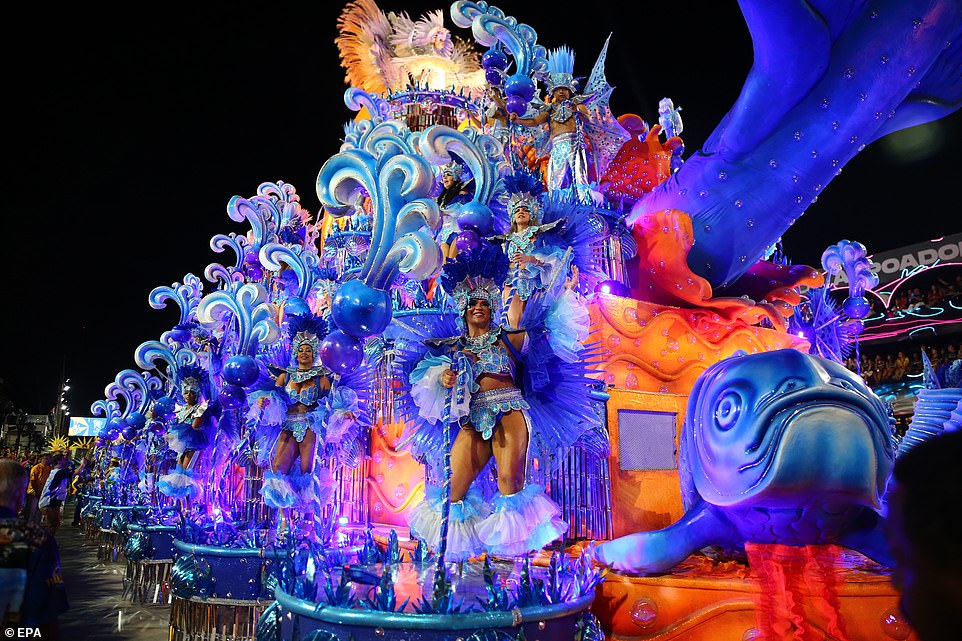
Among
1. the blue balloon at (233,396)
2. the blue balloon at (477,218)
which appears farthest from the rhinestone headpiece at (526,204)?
the blue balloon at (233,396)

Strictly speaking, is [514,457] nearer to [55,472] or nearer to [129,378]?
[55,472]

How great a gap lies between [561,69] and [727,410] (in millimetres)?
3800

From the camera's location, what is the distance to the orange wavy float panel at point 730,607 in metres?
3.05

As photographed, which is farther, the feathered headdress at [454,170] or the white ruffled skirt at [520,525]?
the feathered headdress at [454,170]

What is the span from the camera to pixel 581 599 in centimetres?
254

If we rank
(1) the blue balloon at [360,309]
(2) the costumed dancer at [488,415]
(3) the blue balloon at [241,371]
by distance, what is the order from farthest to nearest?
(3) the blue balloon at [241,371], (1) the blue balloon at [360,309], (2) the costumed dancer at [488,415]

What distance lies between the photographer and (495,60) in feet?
17.3

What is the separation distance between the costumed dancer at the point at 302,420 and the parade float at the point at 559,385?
0.02 m

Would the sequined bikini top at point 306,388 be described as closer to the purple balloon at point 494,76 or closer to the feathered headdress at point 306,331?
the feathered headdress at point 306,331

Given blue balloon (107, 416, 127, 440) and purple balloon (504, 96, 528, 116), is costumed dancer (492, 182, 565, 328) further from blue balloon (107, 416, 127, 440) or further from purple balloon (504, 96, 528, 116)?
blue balloon (107, 416, 127, 440)

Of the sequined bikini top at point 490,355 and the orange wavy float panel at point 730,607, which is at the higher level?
the sequined bikini top at point 490,355

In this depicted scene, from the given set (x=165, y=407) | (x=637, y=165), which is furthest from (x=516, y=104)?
(x=165, y=407)

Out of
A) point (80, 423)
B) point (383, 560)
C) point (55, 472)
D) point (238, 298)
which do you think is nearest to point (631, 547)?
point (383, 560)

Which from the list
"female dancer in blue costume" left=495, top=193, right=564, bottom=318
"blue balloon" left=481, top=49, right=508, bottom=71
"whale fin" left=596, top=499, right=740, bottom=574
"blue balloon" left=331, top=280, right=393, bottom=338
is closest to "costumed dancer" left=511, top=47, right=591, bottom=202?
"blue balloon" left=481, top=49, right=508, bottom=71
